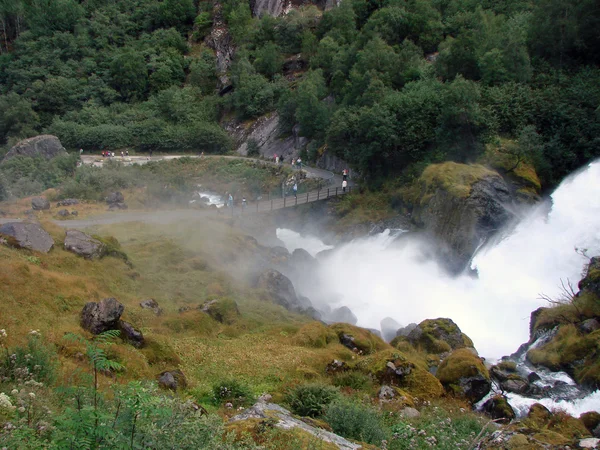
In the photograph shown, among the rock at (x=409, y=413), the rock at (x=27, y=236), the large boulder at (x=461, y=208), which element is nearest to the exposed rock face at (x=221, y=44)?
the large boulder at (x=461, y=208)

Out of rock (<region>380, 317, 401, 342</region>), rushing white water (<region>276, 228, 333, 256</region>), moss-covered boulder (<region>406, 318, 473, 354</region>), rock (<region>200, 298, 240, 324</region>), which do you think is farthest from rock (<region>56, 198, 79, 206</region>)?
moss-covered boulder (<region>406, 318, 473, 354</region>)

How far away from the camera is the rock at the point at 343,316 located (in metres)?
23.4

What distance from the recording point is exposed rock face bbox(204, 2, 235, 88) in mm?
60750

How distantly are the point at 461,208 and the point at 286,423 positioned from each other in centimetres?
2107

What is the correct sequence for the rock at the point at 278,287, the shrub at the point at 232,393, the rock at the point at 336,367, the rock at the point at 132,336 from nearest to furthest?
the shrub at the point at 232,393 < the rock at the point at 132,336 < the rock at the point at 336,367 < the rock at the point at 278,287

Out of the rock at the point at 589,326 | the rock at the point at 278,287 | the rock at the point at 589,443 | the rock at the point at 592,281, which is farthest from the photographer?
the rock at the point at 278,287

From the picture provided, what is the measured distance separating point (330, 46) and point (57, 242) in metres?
35.2

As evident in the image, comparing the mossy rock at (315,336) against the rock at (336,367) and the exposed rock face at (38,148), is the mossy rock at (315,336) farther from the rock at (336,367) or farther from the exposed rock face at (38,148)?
the exposed rock face at (38,148)

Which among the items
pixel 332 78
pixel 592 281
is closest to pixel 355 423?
pixel 592 281

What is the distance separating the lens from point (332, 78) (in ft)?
151

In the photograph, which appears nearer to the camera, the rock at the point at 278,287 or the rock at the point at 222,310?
the rock at the point at 222,310

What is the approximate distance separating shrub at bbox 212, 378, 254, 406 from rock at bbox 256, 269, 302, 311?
35.3 feet

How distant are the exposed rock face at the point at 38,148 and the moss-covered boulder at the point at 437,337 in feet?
122

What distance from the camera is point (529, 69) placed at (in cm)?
3378
